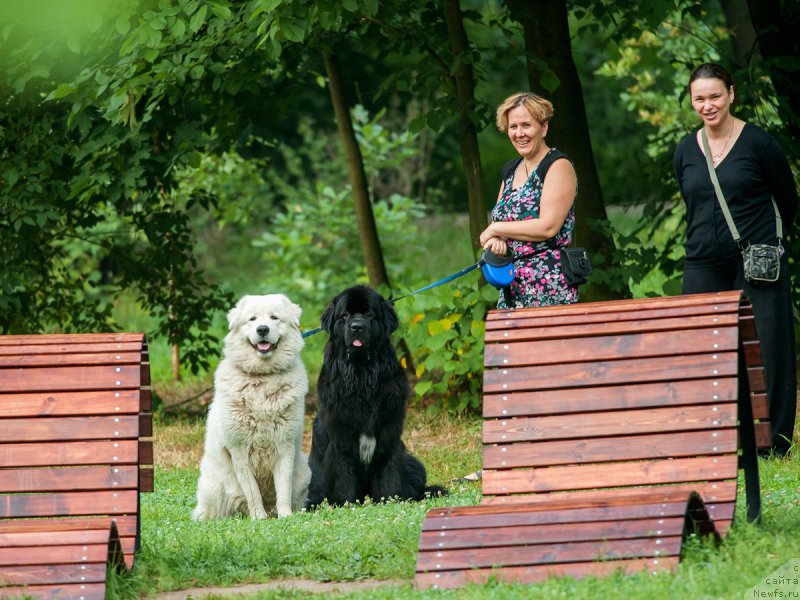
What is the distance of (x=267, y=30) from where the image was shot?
25.3ft

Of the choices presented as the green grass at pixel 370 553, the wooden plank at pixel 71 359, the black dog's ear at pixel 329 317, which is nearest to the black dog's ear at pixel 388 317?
the black dog's ear at pixel 329 317

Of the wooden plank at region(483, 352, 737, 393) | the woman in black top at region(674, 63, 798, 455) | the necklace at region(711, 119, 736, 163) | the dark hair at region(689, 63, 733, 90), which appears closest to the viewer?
the wooden plank at region(483, 352, 737, 393)

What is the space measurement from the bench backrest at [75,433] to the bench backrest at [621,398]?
1499mm

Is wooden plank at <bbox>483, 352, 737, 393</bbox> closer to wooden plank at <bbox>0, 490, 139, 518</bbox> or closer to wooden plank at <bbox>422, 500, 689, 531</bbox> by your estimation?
wooden plank at <bbox>422, 500, 689, 531</bbox>

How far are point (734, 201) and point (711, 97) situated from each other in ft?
2.03

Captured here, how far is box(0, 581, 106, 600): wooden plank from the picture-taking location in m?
4.32

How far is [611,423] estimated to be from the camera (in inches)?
187

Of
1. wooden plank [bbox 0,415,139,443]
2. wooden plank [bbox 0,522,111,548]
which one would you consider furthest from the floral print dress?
wooden plank [bbox 0,522,111,548]

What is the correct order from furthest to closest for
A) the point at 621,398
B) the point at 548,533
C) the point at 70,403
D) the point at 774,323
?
the point at 774,323 < the point at 70,403 < the point at 621,398 < the point at 548,533

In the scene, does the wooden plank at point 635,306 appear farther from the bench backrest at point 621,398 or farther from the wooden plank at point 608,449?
the wooden plank at point 608,449

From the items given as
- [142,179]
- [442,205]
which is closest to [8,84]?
[142,179]

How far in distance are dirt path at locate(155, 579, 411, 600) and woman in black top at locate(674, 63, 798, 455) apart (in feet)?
9.58

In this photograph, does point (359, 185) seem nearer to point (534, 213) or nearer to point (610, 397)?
point (534, 213)

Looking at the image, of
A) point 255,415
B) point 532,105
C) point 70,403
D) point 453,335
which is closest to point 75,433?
point 70,403
